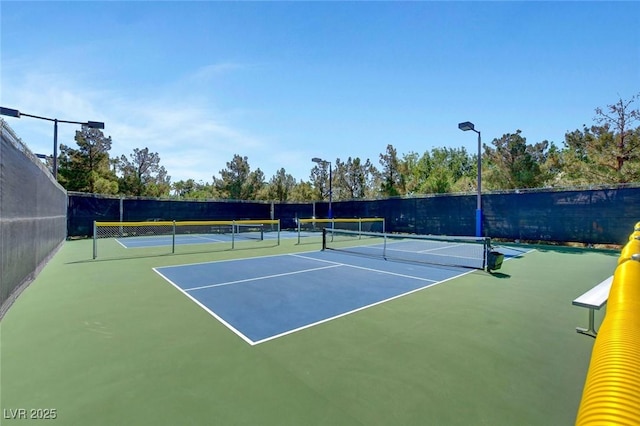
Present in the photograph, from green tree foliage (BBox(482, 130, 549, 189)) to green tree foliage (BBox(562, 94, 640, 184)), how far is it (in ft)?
6.13

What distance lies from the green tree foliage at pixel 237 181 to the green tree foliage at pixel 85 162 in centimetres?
1059

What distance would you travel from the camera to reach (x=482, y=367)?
10.4 feet

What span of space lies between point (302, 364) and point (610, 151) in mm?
20570

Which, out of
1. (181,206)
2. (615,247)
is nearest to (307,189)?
(181,206)

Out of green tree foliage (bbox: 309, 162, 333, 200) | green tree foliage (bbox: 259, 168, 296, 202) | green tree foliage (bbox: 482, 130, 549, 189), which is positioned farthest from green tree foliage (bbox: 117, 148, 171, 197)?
green tree foliage (bbox: 482, 130, 549, 189)

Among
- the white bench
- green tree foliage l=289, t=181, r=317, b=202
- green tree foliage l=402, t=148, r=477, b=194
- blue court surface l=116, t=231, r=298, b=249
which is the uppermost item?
green tree foliage l=402, t=148, r=477, b=194

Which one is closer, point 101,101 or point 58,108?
point 101,101

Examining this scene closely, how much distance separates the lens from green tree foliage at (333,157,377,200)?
3291cm

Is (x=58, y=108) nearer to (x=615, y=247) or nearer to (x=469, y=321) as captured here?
(x=469, y=321)

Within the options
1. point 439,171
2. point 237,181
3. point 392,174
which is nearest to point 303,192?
point 237,181

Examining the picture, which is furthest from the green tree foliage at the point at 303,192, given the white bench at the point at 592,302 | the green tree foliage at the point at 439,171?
the white bench at the point at 592,302

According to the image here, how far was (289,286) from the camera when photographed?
6.55 metres

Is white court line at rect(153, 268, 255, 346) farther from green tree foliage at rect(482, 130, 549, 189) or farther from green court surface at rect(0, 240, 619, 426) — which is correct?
green tree foliage at rect(482, 130, 549, 189)

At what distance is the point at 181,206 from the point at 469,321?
20922mm
